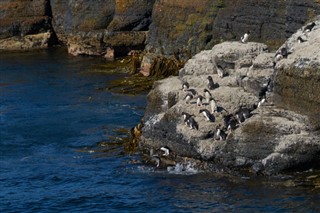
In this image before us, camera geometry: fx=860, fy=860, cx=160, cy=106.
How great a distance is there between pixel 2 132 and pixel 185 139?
495 inches

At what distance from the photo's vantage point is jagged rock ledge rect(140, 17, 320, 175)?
2969cm

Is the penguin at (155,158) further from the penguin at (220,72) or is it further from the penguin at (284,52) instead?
the penguin at (284,52)

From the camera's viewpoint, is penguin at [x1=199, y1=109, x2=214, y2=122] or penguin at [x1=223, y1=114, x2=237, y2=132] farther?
penguin at [x1=199, y1=109, x2=214, y2=122]

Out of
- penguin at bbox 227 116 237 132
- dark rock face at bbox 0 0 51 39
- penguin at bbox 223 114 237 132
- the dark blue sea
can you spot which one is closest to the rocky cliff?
dark rock face at bbox 0 0 51 39

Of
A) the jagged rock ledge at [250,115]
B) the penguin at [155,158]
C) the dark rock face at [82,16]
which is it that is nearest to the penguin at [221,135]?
the jagged rock ledge at [250,115]

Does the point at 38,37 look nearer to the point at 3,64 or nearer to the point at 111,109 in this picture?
the point at 3,64

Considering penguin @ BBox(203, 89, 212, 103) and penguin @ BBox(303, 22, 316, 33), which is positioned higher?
penguin @ BBox(303, 22, 316, 33)

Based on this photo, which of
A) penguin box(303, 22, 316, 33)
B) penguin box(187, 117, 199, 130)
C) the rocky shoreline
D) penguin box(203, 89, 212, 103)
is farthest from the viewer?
penguin box(303, 22, 316, 33)

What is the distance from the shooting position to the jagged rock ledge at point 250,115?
29.7m

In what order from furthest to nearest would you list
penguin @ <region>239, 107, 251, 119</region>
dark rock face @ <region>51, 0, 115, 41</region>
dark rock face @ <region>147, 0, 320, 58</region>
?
dark rock face @ <region>51, 0, 115, 41</region>
dark rock face @ <region>147, 0, 320, 58</region>
penguin @ <region>239, 107, 251, 119</region>

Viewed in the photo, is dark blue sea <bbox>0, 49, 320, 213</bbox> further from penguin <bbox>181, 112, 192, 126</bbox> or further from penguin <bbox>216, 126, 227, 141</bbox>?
penguin <bbox>181, 112, 192, 126</bbox>

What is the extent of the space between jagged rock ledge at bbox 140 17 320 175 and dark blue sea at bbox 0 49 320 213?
69 centimetres

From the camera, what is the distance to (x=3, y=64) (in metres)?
61.3

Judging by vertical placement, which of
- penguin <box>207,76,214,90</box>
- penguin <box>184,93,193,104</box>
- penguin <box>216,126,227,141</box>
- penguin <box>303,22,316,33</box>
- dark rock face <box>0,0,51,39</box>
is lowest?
dark rock face <box>0,0,51,39</box>
